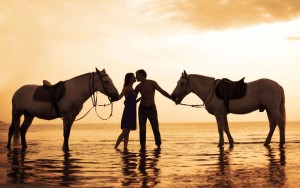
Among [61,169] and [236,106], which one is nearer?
[61,169]

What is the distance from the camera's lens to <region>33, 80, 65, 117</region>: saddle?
44.6 ft

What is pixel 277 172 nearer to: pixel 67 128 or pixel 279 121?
pixel 67 128

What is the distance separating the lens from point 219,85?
14.9 m

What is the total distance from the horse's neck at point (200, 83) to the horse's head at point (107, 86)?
116 inches

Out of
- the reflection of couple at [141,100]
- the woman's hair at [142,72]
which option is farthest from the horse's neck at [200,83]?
the woman's hair at [142,72]

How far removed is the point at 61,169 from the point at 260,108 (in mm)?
8723

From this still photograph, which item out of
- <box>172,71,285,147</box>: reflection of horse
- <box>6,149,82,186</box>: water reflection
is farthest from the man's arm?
<box>6,149,82,186</box>: water reflection

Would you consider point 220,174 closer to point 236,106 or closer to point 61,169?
point 61,169

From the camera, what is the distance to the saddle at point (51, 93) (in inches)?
535

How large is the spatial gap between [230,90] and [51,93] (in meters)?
5.66

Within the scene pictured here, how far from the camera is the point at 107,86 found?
13547 millimetres

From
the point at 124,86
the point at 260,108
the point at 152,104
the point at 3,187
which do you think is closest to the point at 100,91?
the point at 124,86

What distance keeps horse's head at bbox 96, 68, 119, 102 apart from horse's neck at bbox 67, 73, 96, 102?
0.26 m

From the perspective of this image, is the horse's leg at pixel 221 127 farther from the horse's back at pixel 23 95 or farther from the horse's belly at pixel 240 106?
the horse's back at pixel 23 95
